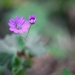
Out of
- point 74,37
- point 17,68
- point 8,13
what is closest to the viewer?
point 17,68

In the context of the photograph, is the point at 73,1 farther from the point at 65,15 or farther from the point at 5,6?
the point at 5,6

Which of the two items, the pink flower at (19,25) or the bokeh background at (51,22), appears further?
the bokeh background at (51,22)

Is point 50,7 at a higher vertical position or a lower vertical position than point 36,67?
higher

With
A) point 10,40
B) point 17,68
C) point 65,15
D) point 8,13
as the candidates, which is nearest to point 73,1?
point 65,15

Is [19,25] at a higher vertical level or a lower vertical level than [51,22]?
lower

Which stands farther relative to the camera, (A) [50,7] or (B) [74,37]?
(A) [50,7]

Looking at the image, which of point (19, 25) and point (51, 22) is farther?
point (51, 22)

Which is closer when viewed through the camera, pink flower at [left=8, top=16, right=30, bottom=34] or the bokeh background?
pink flower at [left=8, top=16, right=30, bottom=34]

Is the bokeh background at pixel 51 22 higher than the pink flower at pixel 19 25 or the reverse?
higher

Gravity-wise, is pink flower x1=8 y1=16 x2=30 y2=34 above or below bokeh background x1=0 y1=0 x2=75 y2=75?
below

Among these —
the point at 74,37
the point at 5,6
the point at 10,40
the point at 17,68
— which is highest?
the point at 5,6

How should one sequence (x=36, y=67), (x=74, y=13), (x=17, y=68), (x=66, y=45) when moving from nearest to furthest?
(x=17, y=68) < (x=36, y=67) < (x=66, y=45) < (x=74, y=13)
